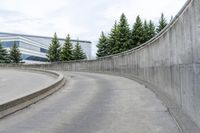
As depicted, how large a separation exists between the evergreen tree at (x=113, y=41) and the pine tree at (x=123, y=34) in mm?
514

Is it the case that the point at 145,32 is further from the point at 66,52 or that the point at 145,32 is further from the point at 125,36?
the point at 66,52

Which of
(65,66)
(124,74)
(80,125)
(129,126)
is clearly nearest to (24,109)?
(80,125)

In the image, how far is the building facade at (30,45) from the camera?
10000 centimetres

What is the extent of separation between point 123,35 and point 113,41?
323 centimetres

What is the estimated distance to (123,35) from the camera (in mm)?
57938

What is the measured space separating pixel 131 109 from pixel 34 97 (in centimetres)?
425

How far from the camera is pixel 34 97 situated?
41.5 feet

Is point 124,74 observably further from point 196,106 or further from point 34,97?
point 196,106

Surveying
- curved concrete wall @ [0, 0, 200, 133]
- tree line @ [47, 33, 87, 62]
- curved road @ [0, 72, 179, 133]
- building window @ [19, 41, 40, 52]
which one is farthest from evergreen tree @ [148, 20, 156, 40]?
curved road @ [0, 72, 179, 133]

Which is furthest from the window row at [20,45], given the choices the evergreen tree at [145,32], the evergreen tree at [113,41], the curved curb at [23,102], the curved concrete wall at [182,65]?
the curved concrete wall at [182,65]

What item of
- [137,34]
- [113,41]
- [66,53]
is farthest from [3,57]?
[137,34]

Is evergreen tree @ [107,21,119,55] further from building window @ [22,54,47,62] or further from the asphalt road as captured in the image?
building window @ [22,54,47,62]

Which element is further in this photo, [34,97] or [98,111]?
[34,97]

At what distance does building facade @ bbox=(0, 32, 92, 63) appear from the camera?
328 ft
